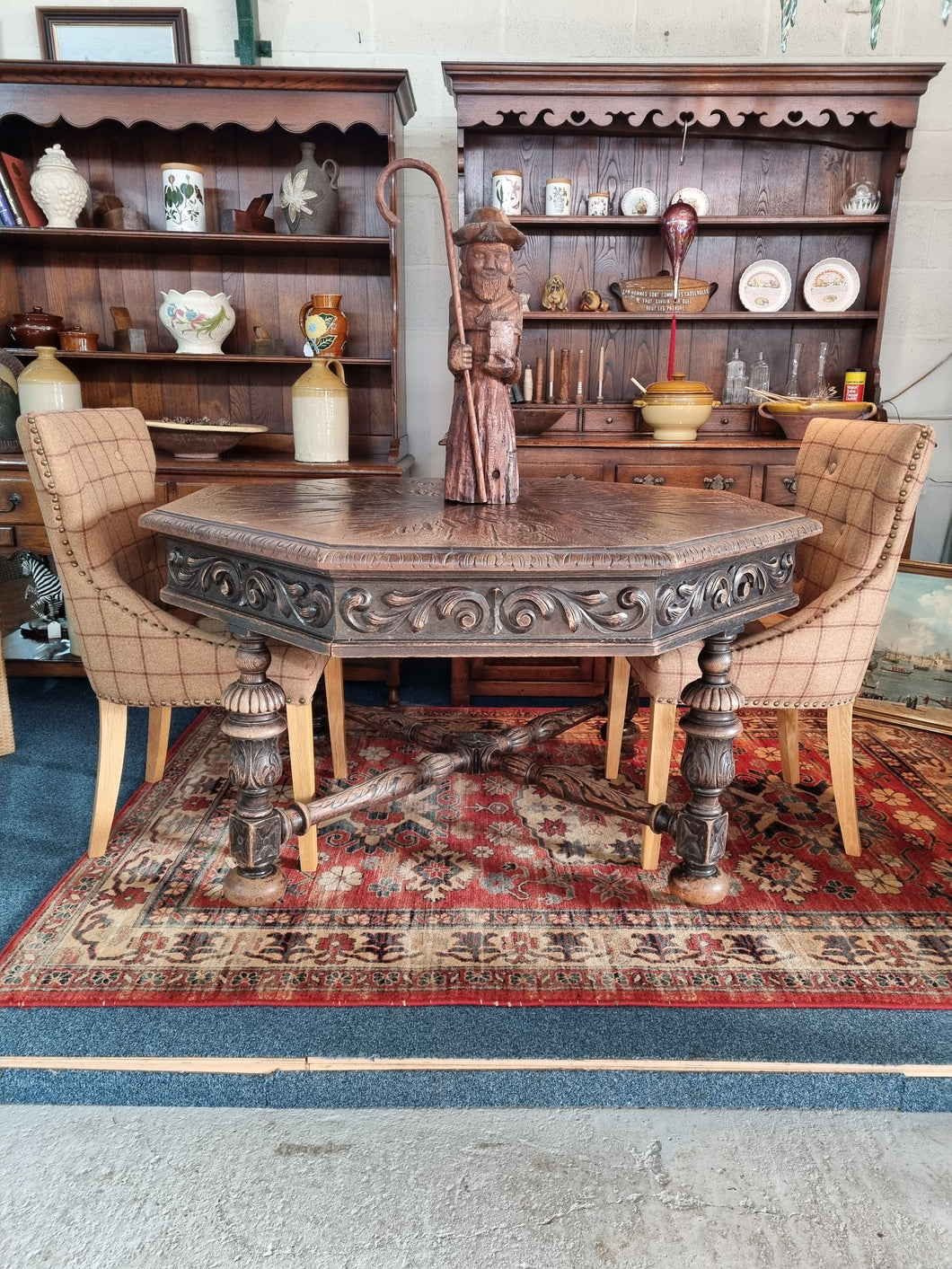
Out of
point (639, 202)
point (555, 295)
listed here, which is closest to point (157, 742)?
point (555, 295)

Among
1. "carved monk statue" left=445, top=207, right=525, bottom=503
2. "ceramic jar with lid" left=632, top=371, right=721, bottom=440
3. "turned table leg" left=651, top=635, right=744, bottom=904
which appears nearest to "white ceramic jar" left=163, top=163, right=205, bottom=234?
"ceramic jar with lid" left=632, top=371, right=721, bottom=440

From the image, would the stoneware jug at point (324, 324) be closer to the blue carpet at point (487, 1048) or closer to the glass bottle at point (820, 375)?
the glass bottle at point (820, 375)

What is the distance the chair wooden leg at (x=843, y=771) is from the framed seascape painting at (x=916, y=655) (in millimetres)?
918

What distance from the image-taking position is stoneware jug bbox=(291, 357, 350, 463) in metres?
2.96

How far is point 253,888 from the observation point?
1784 millimetres

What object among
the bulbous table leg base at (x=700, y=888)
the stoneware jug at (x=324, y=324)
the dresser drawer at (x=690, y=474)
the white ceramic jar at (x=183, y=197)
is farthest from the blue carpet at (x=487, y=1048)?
the white ceramic jar at (x=183, y=197)

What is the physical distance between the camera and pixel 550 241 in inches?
130

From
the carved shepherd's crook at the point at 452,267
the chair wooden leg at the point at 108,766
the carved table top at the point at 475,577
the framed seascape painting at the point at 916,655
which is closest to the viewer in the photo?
the carved table top at the point at 475,577

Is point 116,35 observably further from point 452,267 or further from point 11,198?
point 452,267

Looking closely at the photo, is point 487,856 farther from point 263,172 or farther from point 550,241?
point 263,172

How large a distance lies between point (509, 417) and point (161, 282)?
2.24 metres

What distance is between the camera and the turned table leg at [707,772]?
1670mm

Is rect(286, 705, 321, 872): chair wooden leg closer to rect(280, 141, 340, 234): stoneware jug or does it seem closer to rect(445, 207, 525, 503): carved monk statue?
rect(445, 207, 525, 503): carved monk statue

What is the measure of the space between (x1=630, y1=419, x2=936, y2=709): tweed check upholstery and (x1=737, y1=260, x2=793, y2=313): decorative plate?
5.12ft
